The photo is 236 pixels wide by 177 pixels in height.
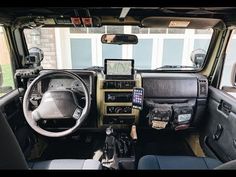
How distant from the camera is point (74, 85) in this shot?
6.96 feet

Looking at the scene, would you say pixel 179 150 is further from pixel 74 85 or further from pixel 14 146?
pixel 14 146

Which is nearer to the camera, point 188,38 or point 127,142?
point 127,142

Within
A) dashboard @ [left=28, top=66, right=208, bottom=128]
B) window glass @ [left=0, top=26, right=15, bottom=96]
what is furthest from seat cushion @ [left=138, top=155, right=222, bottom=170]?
window glass @ [left=0, top=26, right=15, bottom=96]

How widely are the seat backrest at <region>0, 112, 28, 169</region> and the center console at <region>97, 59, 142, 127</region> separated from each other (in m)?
1.53

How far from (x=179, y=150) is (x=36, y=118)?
1674 mm

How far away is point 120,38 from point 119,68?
0.98 feet

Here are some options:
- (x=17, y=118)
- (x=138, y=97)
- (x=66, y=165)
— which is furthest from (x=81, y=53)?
(x=66, y=165)

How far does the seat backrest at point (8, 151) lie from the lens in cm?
70

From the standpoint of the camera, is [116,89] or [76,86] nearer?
[76,86]

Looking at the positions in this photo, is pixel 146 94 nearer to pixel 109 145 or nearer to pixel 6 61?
pixel 109 145

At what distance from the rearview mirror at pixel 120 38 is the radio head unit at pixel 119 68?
0.19 m

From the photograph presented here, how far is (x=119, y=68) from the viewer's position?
7.40 feet

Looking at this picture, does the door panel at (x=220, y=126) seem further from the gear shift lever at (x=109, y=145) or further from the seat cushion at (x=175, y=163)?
the gear shift lever at (x=109, y=145)
